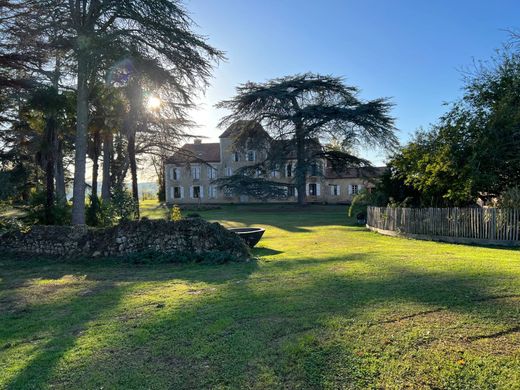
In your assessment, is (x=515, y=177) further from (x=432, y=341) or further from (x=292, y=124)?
(x=292, y=124)

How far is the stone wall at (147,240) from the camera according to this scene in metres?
10.5

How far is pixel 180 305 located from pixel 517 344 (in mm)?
4030

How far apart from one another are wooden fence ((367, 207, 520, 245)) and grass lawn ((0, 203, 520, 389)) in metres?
6.95

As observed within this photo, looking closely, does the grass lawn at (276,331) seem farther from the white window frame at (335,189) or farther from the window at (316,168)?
the white window frame at (335,189)

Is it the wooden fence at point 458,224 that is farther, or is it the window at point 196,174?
the window at point 196,174

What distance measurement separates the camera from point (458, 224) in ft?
48.2

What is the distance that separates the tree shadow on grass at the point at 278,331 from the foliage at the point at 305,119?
28349mm

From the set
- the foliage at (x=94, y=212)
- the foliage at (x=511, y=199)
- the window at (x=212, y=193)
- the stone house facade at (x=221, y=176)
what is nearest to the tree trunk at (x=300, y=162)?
the stone house facade at (x=221, y=176)

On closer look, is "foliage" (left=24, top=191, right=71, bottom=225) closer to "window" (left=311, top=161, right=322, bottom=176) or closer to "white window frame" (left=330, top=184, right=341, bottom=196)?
A: "window" (left=311, top=161, right=322, bottom=176)

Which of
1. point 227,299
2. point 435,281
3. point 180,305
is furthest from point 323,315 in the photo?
point 435,281

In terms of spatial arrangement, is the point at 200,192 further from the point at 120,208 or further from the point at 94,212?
the point at 120,208

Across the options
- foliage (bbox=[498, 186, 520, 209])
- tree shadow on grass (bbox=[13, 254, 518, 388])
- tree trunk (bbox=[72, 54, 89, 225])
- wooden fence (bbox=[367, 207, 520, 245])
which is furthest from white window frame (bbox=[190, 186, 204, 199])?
tree shadow on grass (bbox=[13, 254, 518, 388])

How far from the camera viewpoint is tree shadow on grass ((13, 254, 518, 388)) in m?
3.27

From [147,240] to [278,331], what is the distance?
743 cm
